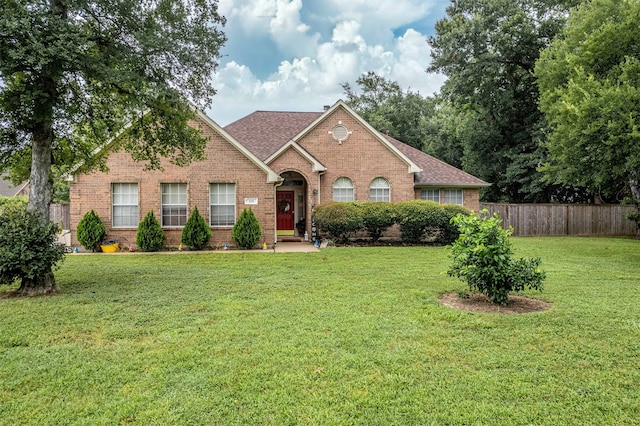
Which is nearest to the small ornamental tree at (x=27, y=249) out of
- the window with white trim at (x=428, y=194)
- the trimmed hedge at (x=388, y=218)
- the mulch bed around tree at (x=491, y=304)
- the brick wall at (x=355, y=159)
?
the mulch bed around tree at (x=491, y=304)

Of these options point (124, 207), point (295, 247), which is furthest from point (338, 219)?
point (124, 207)

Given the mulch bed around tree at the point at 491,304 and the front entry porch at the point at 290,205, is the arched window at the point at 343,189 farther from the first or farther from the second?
the mulch bed around tree at the point at 491,304

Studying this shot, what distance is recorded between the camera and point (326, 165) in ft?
61.0

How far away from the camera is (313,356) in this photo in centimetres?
432

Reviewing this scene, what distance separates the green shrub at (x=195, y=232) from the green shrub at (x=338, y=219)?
441 cm

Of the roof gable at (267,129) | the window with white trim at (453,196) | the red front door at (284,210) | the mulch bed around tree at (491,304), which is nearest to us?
the mulch bed around tree at (491,304)

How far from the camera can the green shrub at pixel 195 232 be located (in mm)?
14625

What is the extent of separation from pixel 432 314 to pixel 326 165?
13.3m

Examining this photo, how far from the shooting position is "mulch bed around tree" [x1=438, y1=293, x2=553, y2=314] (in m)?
6.20

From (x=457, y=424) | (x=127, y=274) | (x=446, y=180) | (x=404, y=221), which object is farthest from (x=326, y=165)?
(x=457, y=424)

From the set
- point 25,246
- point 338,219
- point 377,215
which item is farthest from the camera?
point 377,215

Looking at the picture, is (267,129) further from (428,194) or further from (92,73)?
(92,73)

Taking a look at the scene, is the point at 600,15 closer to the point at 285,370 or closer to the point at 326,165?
the point at 326,165

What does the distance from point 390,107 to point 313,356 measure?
2938 cm
